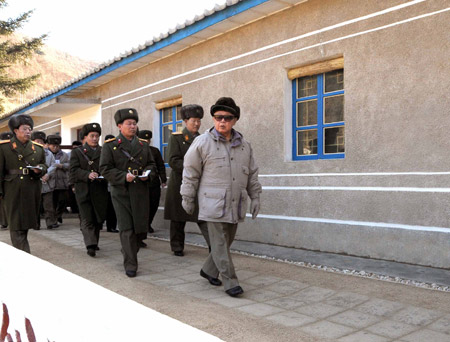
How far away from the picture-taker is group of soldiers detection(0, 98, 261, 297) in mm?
4516

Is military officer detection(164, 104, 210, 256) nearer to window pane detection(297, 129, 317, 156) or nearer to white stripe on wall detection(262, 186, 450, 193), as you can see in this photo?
white stripe on wall detection(262, 186, 450, 193)

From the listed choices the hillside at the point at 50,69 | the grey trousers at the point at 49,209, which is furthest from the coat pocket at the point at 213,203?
the hillside at the point at 50,69

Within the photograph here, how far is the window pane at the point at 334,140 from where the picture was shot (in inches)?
251

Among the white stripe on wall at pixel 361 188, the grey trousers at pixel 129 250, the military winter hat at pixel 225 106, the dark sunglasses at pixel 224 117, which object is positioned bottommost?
the grey trousers at pixel 129 250

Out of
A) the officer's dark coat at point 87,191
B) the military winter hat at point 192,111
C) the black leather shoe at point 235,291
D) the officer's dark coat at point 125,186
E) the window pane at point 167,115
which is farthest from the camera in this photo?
the window pane at point 167,115

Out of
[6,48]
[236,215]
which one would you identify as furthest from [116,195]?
[6,48]

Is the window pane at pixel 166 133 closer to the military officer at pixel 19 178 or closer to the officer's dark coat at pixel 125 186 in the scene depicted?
the military officer at pixel 19 178

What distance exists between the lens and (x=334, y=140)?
6.47 m

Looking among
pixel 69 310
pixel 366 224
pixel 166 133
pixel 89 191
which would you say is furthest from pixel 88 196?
pixel 69 310

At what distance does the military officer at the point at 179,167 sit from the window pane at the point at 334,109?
1.80 m

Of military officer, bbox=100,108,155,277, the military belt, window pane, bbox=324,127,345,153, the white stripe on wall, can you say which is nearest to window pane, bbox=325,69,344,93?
window pane, bbox=324,127,345,153

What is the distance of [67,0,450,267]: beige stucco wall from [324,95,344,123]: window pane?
0.32m

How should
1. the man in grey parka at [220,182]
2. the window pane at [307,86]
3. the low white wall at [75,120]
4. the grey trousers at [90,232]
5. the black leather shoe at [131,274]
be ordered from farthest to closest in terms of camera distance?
the low white wall at [75,120]
the window pane at [307,86]
the grey trousers at [90,232]
the black leather shoe at [131,274]
the man in grey parka at [220,182]

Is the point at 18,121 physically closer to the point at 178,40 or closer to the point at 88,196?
the point at 88,196
